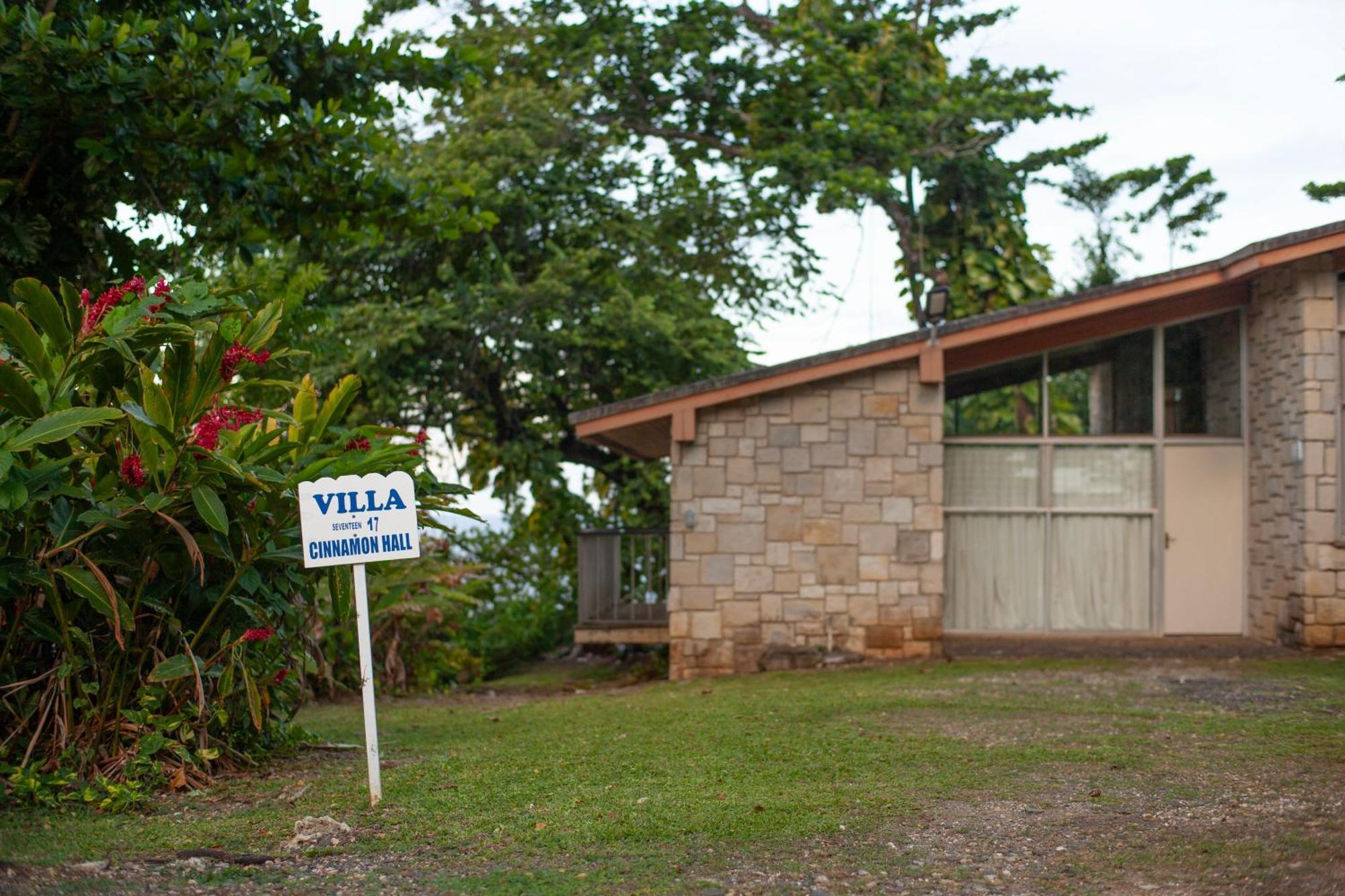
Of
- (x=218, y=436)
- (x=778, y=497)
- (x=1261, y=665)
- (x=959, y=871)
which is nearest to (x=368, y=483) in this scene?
(x=218, y=436)

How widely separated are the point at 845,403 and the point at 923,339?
94 centimetres

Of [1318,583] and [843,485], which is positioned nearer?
[1318,583]

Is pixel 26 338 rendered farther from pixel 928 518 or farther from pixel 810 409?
pixel 928 518

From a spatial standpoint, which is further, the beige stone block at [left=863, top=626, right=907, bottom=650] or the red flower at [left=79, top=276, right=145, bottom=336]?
the beige stone block at [left=863, top=626, right=907, bottom=650]

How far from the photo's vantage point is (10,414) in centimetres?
606

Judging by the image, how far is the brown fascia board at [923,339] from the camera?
1183cm

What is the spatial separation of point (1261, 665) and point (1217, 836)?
21.1 ft

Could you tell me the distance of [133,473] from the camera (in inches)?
248

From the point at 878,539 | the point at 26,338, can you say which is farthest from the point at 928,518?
the point at 26,338

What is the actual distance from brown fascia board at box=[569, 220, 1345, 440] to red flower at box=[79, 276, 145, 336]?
608 cm

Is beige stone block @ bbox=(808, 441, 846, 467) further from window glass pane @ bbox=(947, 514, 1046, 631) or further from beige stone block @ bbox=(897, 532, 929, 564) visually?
window glass pane @ bbox=(947, 514, 1046, 631)

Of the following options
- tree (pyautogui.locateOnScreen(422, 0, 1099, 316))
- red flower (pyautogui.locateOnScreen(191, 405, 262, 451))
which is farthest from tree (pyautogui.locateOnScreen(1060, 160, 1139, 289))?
red flower (pyautogui.locateOnScreen(191, 405, 262, 451))

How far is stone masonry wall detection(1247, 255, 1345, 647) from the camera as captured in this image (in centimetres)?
1145

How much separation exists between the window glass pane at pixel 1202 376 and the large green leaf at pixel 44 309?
10.0 metres
